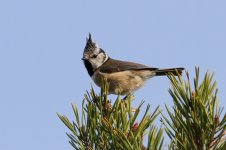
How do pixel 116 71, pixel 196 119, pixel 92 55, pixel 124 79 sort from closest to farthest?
pixel 196 119, pixel 124 79, pixel 116 71, pixel 92 55

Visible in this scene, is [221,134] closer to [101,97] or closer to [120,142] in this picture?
[120,142]

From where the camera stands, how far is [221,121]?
180 cm

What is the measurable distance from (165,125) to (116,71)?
3.80 metres

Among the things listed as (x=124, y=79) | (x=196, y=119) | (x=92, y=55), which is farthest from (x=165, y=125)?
(x=92, y=55)

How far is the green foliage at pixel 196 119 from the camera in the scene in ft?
5.94

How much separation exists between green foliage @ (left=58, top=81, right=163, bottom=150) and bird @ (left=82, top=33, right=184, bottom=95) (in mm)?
3055

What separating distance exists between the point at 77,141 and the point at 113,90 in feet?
10.6

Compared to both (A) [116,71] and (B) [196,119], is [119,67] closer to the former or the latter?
(A) [116,71]

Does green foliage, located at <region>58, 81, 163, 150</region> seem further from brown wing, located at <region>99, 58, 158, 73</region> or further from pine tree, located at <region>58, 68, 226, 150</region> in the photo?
brown wing, located at <region>99, 58, 158, 73</region>

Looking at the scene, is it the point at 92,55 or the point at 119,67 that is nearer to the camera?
the point at 119,67

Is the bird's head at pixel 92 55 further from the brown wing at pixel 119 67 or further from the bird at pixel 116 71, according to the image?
the brown wing at pixel 119 67

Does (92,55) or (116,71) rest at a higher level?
(92,55)

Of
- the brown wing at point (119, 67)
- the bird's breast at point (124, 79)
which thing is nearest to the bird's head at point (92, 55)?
the brown wing at point (119, 67)

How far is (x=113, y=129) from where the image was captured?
1.97 m
